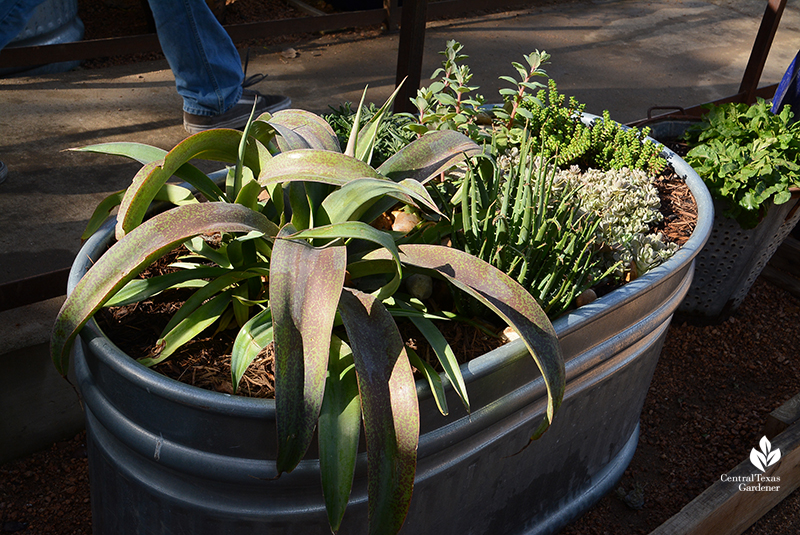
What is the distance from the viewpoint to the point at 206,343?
1.17m

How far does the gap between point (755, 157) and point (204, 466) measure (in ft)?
5.97

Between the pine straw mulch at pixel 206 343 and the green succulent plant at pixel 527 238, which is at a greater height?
the green succulent plant at pixel 527 238

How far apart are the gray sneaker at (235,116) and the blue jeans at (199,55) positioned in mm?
60

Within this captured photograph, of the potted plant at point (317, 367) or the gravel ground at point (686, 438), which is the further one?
the gravel ground at point (686, 438)

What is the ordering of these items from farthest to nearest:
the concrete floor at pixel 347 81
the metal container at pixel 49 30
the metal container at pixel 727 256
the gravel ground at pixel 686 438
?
the metal container at pixel 49 30 < the concrete floor at pixel 347 81 < the metal container at pixel 727 256 < the gravel ground at pixel 686 438

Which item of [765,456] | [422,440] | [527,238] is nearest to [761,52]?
[765,456]

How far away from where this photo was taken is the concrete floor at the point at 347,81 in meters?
2.34

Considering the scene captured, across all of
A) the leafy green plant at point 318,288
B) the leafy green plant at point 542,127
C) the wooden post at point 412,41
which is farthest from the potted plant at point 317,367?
the wooden post at point 412,41

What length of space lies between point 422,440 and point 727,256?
1552mm

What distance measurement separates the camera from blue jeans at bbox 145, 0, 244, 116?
2434 millimetres

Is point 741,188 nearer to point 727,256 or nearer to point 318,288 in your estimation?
point 727,256

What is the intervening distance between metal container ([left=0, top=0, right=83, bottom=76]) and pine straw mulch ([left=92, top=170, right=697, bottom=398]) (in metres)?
2.61

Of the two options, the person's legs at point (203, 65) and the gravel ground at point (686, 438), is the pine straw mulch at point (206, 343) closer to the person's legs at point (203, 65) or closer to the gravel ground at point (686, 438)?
the gravel ground at point (686, 438)

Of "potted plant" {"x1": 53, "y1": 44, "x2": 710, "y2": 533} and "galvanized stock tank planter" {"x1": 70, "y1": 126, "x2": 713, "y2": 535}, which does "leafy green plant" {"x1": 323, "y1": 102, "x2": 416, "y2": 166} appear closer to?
"potted plant" {"x1": 53, "y1": 44, "x2": 710, "y2": 533}
